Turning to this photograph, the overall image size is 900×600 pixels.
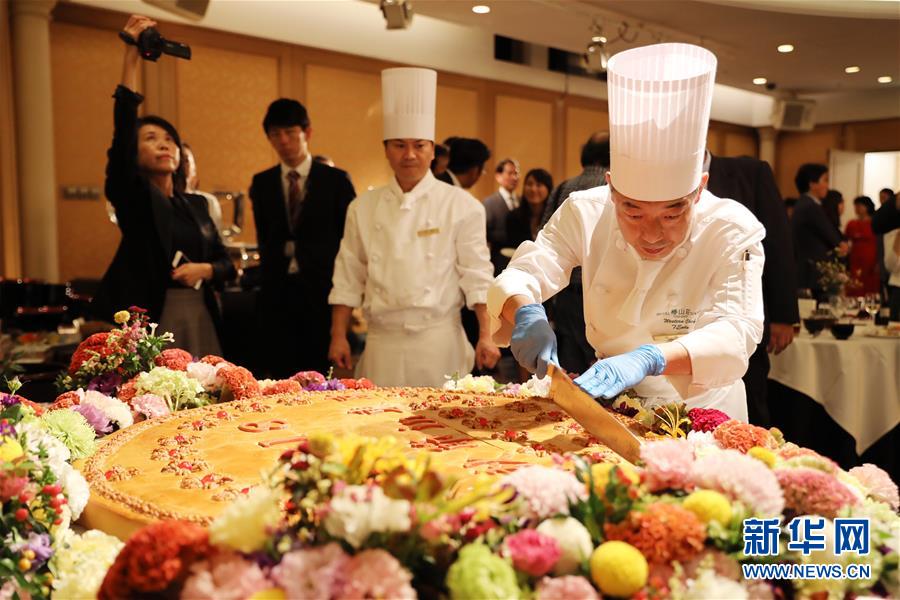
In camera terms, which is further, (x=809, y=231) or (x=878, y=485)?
(x=809, y=231)

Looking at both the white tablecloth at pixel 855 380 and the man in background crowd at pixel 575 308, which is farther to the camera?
the white tablecloth at pixel 855 380

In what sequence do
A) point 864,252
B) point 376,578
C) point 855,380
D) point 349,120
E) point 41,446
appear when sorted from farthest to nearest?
point 864,252 < point 349,120 < point 855,380 < point 41,446 < point 376,578

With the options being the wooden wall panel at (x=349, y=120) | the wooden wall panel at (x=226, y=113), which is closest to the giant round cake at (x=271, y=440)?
the wooden wall panel at (x=226, y=113)

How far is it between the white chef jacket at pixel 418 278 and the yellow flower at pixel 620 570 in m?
2.08

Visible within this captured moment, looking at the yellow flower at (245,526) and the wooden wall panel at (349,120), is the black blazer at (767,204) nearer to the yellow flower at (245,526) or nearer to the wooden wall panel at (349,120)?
the yellow flower at (245,526)

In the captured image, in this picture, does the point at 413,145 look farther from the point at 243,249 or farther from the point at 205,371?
the point at 243,249

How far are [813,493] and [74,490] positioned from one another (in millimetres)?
1067

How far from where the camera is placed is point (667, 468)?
101 centimetres

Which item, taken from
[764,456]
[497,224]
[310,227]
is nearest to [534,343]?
[764,456]

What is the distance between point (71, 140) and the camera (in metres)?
6.15

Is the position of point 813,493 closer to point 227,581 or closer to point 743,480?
point 743,480

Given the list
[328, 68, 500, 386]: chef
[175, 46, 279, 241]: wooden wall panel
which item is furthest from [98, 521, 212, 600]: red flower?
[175, 46, 279, 241]: wooden wall panel

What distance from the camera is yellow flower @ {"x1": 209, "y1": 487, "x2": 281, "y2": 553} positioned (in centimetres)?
87

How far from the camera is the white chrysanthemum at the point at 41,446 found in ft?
A: 3.90
